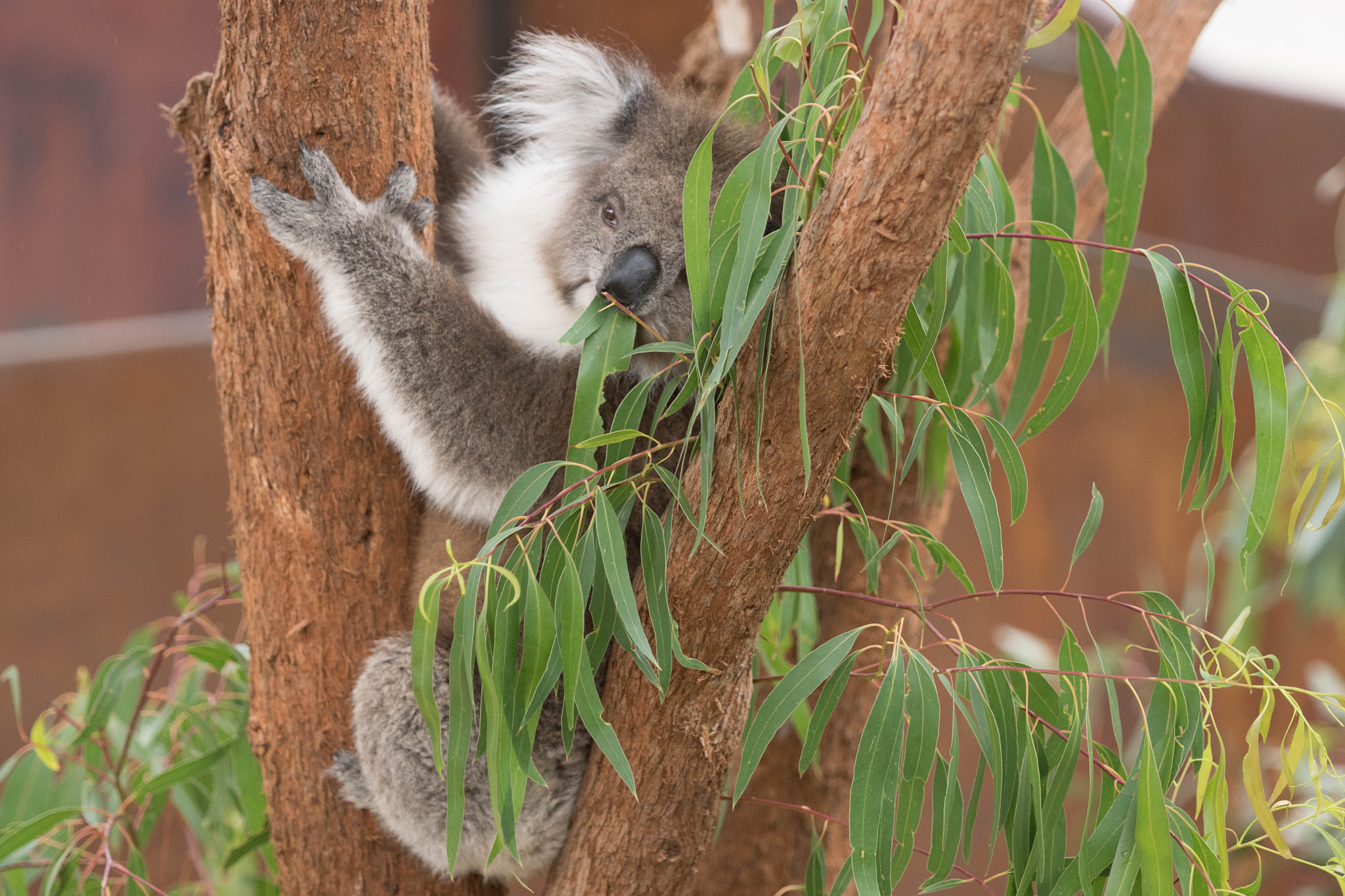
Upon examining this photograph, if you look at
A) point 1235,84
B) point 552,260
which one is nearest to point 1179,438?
point 1235,84

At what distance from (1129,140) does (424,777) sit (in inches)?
54.9

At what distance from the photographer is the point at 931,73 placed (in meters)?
0.98

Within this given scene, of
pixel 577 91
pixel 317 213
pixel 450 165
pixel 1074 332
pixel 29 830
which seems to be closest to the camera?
pixel 1074 332

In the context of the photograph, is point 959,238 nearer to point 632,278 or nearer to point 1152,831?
point 632,278

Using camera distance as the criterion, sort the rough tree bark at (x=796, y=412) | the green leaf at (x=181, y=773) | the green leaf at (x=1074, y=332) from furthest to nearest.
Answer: the green leaf at (x=181, y=773) < the green leaf at (x=1074, y=332) < the rough tree bark at (x=796, y=412)

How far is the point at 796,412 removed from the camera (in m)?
1.18

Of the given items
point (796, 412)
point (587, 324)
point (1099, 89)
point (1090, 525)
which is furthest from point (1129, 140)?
point (587, 324)

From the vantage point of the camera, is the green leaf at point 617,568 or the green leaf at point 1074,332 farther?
the green leaf at point 1074,332

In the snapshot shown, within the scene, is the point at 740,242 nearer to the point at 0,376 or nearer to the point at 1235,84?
the point at 0,376

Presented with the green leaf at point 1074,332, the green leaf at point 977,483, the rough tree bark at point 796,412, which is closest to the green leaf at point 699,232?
the rough tree bark at point 796,412

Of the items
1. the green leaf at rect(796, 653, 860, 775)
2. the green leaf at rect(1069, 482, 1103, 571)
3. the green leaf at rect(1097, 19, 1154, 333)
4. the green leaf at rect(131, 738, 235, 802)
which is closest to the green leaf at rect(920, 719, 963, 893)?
the green leaf at rect(796, 653, 860, 775)

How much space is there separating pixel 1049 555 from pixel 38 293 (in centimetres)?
492

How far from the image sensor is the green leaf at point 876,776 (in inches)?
47.5

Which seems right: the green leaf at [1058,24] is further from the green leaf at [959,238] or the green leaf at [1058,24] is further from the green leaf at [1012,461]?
the green leaf at [1012,461]
